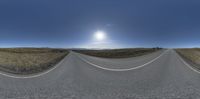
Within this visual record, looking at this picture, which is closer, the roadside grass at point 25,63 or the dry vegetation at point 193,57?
the roadside grass at point 25,63

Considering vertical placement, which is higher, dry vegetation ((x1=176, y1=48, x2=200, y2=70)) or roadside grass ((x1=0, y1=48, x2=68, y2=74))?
dry vegetation ((x1=176, y1=48, x2=200, y2=70))

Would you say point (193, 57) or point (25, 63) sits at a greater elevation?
point (193, 57)

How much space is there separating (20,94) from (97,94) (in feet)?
7.79

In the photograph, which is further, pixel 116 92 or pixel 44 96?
pixel 116 92

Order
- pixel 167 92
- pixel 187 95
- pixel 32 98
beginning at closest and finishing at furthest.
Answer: pixel 32 98, pixel 187 95, pixel 167 92

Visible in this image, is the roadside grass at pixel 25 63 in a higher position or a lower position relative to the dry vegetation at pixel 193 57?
lower

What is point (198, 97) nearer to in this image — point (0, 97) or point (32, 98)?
point (32, 98)

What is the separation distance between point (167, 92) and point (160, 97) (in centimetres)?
79

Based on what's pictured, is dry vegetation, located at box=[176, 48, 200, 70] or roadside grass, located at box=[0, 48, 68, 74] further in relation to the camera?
dry vegetation, located at box=[176, 48, 200, 70]

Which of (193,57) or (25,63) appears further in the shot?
(193,57)

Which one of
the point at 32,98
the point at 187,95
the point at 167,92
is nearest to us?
the point at 32,98

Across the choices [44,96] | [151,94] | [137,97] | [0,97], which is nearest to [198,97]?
[151,94]

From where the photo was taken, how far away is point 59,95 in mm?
5586

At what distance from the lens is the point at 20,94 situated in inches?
226
